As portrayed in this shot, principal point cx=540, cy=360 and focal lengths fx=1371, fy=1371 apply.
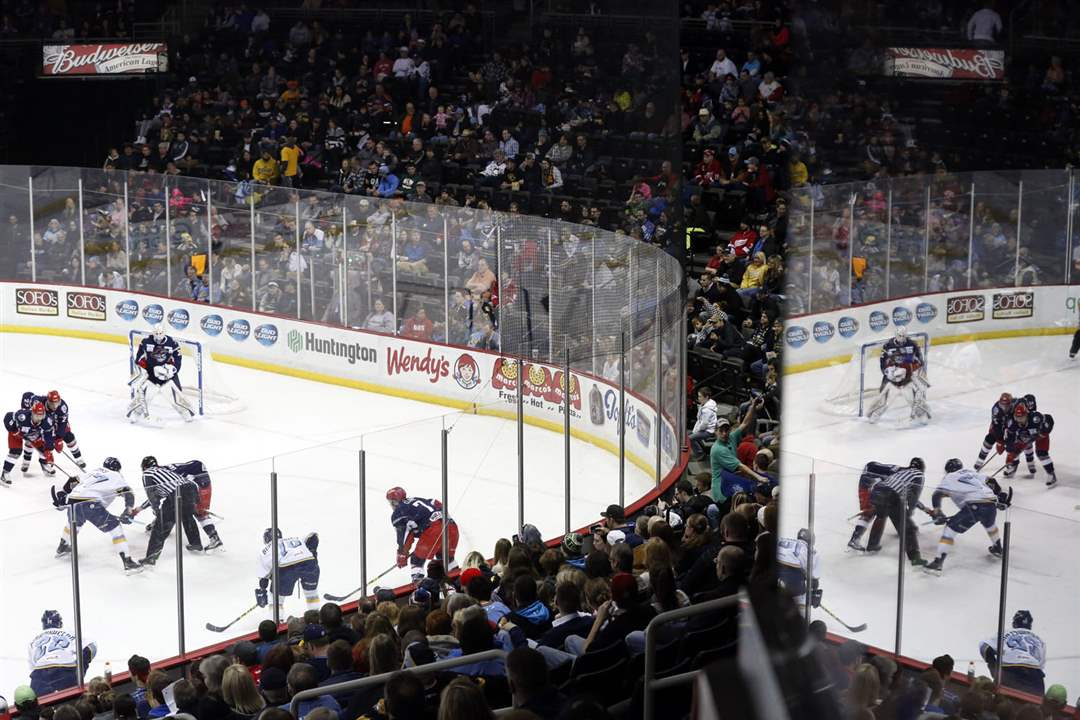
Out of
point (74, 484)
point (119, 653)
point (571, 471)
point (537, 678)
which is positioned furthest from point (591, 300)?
point (537, 678)

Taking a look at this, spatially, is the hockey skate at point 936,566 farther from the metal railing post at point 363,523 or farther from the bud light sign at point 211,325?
the bud light sign at point 211,325

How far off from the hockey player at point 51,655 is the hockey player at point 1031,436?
19.6 feet

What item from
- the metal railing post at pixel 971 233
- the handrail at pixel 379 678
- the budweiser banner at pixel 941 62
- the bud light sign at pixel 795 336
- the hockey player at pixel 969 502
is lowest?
the handrail at pixel 379 678

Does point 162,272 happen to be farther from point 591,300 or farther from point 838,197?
point 838,197

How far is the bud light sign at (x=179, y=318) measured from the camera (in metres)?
17.3

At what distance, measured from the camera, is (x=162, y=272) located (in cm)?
1755

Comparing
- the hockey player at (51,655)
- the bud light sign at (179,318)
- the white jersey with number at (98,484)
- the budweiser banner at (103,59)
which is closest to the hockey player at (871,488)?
the hockey player at (51,655)

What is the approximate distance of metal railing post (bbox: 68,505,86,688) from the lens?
7980 millimetres

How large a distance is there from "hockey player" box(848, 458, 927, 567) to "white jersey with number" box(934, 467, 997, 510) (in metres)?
0.10

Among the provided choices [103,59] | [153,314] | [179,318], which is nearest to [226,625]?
[179,318]

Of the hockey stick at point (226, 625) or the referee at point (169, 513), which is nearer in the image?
the referee at point (169, 513)

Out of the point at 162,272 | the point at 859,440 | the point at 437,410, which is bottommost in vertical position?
the point at 437,410

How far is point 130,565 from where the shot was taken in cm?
820

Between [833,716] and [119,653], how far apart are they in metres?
7.65
